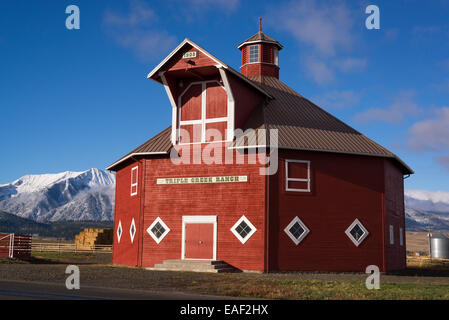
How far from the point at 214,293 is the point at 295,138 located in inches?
463

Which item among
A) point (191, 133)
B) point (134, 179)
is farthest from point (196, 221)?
point (134, 179)

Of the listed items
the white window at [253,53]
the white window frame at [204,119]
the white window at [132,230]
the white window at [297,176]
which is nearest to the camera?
the white window at [297,176]

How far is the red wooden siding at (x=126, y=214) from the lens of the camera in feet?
83.3

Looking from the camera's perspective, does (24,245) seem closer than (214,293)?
No

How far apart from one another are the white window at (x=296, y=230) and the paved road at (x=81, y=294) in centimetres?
988

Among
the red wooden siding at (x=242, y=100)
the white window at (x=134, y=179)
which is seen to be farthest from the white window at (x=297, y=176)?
the white window at (x=134, y=179)

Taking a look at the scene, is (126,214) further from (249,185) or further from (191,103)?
(249,185)

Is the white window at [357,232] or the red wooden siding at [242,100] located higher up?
the red wooden siding at [242,100]

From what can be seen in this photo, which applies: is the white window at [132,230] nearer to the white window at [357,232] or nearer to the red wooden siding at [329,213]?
the red wooden siding at [329,213]

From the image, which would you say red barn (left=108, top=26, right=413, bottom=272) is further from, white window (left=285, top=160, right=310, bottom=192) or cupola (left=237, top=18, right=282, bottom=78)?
cupola (left=237, top=18, right=282, bottom=78)

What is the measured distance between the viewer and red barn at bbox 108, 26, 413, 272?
22609mm
